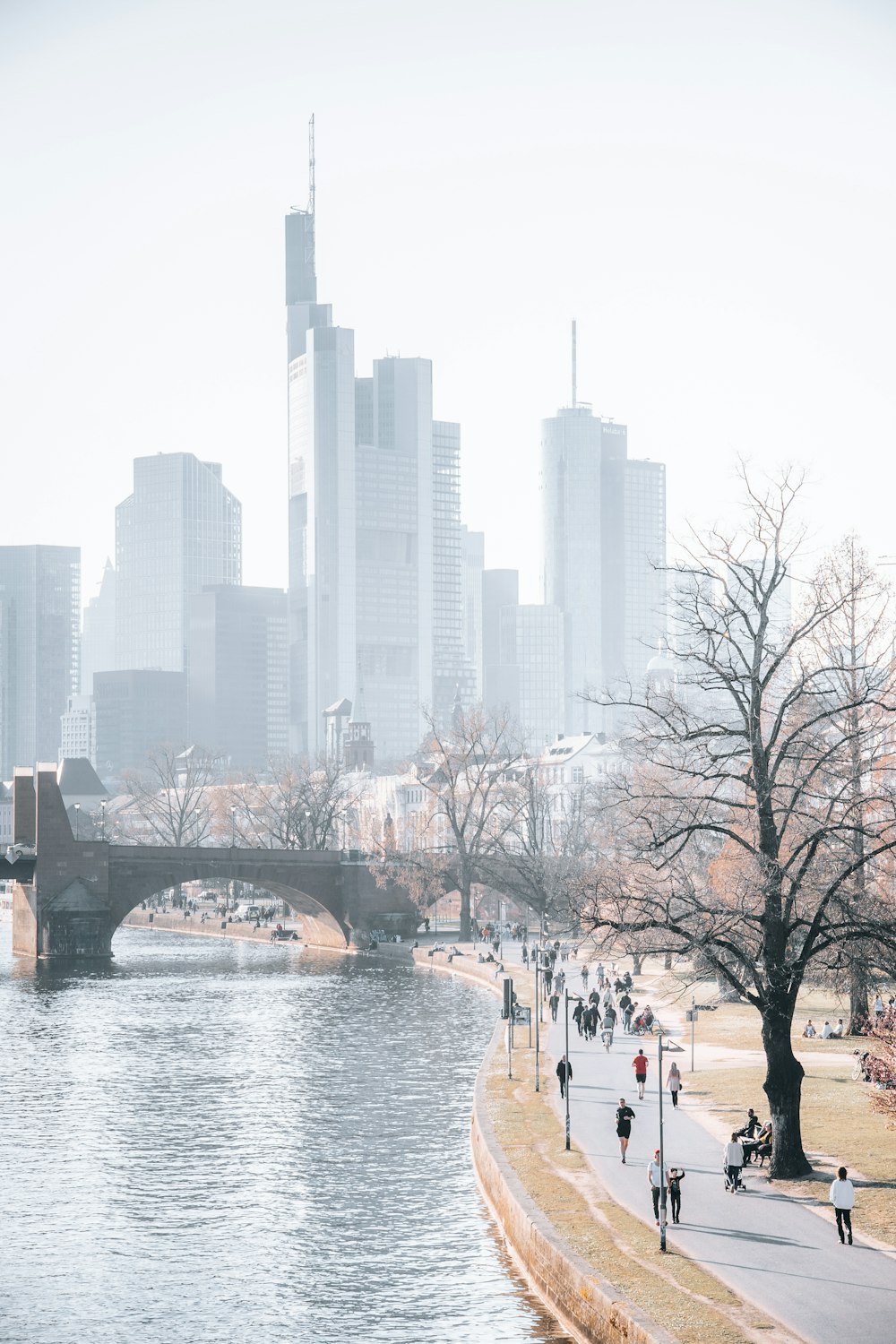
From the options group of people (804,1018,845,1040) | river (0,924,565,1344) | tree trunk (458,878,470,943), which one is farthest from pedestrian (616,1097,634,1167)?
tree trunk (458,878,470,943)

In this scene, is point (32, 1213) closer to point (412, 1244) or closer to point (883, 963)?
point (412, 1244)

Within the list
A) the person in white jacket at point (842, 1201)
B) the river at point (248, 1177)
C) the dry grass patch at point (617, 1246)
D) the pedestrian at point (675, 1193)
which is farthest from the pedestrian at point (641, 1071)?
the person in white jacket at point (842, 1201)

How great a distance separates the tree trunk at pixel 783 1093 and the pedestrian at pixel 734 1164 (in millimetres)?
1426

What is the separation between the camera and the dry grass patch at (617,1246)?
27.5 metres

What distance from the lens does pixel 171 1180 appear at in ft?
149

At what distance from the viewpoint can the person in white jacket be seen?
1258 inches

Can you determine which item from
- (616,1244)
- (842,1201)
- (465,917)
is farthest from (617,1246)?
(465,917)

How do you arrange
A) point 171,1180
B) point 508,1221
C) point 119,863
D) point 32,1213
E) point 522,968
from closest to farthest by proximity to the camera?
point 508,1221 < point 32,1213 < point 171,1180 < point 522,968 < point 119,863

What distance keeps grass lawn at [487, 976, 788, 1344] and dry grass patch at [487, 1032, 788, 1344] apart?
1 cm

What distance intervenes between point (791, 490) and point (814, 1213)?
1506 cm

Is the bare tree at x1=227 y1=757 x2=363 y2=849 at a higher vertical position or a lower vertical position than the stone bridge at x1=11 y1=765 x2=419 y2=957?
higher

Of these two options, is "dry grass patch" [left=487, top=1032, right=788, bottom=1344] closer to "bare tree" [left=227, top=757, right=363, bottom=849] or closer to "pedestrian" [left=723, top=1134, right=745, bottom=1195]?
"pedestrian" [left=723, top=1134, right=745, bottom=1195]

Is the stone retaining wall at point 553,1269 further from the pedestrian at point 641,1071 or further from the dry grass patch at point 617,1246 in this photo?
the pedestrian at point 641,1071

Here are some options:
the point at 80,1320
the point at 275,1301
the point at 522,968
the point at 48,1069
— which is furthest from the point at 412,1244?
the point at 522,968
